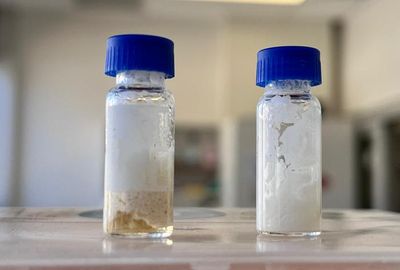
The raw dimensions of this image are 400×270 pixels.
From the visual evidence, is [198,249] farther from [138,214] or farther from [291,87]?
[291,87]

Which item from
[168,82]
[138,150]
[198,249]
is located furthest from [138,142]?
[168,82]

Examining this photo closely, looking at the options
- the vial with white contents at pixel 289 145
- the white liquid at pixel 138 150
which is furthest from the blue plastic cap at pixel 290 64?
the white liquid at pixel 138 150

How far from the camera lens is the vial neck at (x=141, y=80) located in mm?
484

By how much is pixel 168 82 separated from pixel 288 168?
2265 millimetres

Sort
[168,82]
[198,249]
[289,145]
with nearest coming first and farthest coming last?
[198,249]
[289,145]
[168,82]

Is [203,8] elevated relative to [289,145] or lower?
elevated

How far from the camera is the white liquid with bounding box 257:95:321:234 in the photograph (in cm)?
48

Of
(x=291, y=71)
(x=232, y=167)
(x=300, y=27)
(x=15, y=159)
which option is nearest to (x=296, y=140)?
(x=291, y=71)

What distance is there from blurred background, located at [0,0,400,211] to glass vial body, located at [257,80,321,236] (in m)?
2.08

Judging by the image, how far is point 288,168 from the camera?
487 millimetres

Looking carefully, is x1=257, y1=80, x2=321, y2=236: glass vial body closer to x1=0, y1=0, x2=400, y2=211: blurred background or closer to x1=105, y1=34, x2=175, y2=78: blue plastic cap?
x1=105, y1=34, x2=175, y2=78: blue plastic cap

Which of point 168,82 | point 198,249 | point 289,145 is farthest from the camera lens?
point 168,82

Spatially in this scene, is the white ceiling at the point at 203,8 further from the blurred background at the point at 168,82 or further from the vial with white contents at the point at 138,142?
the vial with white contents at the point at 138,142

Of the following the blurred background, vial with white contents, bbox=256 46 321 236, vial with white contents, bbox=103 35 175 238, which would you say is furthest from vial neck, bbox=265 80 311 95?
the blurred background
